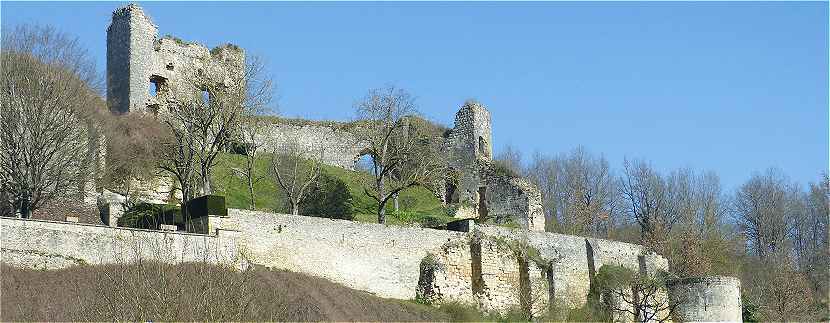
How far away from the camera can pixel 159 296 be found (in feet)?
68.7

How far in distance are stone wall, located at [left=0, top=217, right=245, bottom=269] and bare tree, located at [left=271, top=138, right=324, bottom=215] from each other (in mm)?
8938

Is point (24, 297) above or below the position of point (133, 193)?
below

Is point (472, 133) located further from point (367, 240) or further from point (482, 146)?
point (367, 240)

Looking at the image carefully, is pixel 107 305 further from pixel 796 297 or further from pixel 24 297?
pixel 796 297

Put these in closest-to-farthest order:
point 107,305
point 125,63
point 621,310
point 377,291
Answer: point 107,305 < point 377,291 < point 621,310 < point 125,63

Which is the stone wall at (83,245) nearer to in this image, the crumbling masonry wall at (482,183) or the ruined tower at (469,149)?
the crumbling masonry wall at (482,183)

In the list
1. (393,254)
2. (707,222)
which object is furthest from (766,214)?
(393,254)

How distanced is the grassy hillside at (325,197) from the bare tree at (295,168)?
22.4 inches

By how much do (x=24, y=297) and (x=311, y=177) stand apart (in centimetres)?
1704

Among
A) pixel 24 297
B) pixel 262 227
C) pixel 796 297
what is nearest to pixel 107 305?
pixel 24 297

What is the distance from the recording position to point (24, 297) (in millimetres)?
24484

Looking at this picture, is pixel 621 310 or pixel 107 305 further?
pixel 621 310

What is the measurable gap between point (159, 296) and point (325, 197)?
22496 mm

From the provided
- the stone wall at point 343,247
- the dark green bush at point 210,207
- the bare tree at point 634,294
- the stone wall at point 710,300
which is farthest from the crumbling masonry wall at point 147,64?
the stone wall at point 710,300
